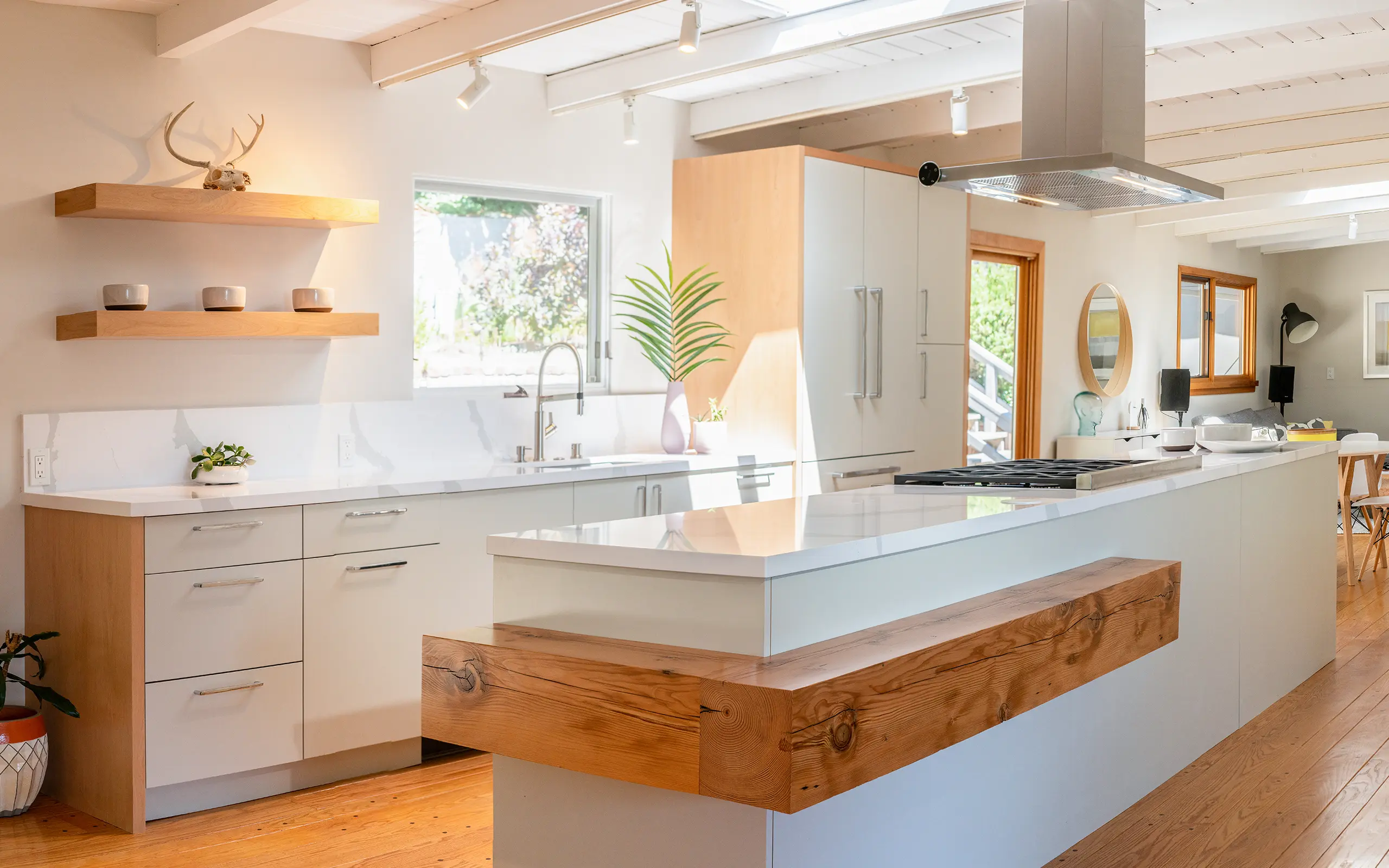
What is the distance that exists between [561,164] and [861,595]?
10.3 feet

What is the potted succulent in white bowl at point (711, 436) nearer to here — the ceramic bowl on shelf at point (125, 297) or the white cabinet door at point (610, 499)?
the white cabinet door at point (610, 499)

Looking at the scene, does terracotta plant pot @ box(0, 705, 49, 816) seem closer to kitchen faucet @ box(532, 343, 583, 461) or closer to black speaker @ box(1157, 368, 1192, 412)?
kitchen faucet @ box(532, 343, 583, 461)

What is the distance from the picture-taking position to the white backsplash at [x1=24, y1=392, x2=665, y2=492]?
371 cm

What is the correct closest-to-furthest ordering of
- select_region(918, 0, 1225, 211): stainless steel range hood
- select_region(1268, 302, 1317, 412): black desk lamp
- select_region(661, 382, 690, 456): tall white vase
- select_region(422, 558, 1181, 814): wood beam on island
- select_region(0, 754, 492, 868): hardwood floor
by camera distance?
select_region(422, 558, 1181, 814): wood beam on island → select_region(0, 754, 492, 868): hardwood floor → select_region(918, 0, 1225, 211): stainless steel range hood → select_region(661, 382, 690, 456): tall white vase → select_region(1268, 302, 1317, 412): black desk lamp

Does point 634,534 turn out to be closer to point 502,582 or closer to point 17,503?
point 502,582

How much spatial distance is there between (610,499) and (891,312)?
1870 millimetres

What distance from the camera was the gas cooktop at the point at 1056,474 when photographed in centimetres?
326

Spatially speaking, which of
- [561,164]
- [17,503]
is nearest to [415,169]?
[561,164]

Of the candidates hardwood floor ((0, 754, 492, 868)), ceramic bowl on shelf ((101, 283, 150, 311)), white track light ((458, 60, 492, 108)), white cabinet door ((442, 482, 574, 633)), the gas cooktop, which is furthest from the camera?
white track light ((458, 60, 492, 108))

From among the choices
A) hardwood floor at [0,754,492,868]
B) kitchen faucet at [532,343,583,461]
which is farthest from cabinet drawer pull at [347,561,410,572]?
kitchen faucet at [532,343,583,461]

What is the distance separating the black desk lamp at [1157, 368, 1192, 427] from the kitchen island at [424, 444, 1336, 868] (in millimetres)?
6375

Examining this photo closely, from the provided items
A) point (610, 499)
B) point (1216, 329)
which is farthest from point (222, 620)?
point (1216, 329)

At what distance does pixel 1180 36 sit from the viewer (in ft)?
13.1

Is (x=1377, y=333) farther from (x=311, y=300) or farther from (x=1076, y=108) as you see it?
(x=311, y=300)
